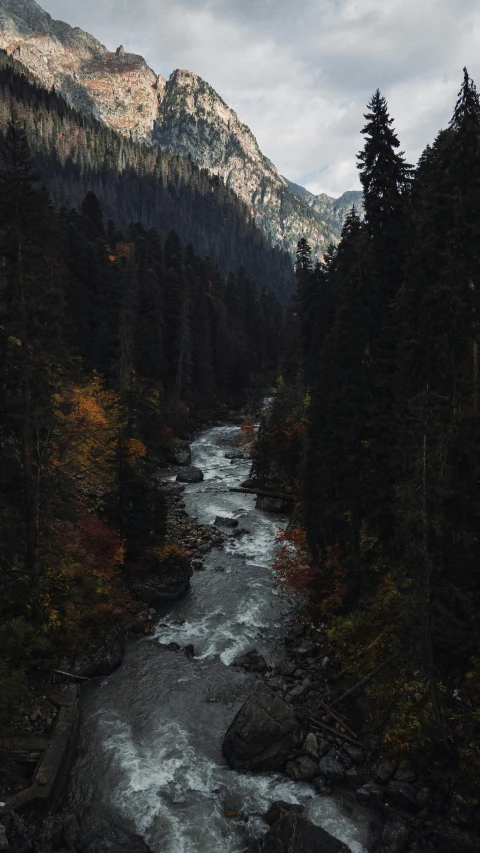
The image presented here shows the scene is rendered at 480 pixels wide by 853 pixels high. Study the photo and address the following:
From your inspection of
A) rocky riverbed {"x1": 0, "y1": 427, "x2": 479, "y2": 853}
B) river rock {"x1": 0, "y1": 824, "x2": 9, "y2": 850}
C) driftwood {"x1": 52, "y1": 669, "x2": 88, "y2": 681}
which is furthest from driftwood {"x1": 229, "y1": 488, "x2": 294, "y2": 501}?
river rock {"x1": 0, "y1": 824, "x2": 9, "y2": 850}

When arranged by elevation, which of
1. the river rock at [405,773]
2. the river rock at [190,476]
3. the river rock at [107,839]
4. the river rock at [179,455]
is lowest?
the river rock at [107,839]

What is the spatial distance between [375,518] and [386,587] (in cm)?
318

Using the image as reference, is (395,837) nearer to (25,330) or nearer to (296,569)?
(296,569)

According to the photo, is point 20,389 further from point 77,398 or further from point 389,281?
point 77,398

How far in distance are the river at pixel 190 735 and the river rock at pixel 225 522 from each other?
6.90 meters

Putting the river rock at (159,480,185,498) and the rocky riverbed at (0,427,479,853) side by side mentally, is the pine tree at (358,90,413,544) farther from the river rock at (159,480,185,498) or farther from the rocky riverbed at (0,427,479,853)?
the river rock at (159,480,185,498)

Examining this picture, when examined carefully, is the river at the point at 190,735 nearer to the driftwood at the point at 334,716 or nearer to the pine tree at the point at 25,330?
the driftwood at the point at 334,716

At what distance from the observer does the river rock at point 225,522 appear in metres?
34.7

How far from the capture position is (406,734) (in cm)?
1385

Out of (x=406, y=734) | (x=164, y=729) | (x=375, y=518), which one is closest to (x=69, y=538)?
(x=164, y=729)

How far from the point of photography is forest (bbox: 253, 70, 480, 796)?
13109 millimetres

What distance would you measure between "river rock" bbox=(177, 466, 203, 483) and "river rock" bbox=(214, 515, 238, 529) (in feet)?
31.3

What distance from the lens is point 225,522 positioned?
34.9 m

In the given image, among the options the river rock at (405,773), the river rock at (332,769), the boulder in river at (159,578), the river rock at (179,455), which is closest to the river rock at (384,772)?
the river rock at (405,773)
